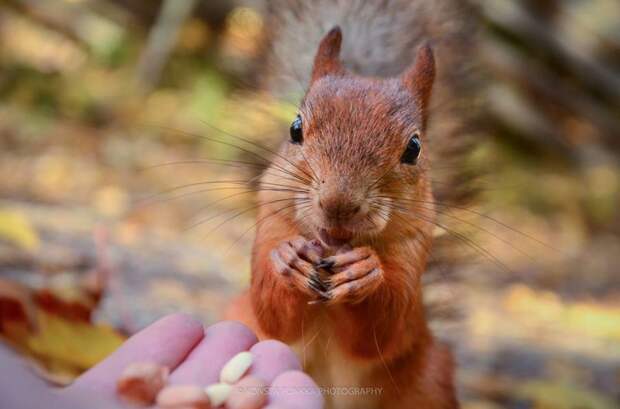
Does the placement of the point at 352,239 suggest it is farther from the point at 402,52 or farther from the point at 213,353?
the point at 402,52

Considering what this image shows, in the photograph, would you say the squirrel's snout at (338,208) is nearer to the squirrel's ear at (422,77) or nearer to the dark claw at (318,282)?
the dark claw at (318,282)

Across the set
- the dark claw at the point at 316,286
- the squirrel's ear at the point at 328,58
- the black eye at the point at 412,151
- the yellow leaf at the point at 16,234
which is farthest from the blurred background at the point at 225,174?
the dark claw at the point at 316,286

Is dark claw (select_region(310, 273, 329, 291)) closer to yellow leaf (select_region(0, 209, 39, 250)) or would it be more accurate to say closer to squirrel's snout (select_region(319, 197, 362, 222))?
squirrel's snout (select_region(319, 197, 362, 222))

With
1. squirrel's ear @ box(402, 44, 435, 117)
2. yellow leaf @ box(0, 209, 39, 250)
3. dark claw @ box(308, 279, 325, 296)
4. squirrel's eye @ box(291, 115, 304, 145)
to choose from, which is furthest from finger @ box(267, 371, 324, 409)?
yellow leaf @ box(0, 209, 39, 250)

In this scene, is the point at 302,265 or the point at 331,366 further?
the point at 331,366

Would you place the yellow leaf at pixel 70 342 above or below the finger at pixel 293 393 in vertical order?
below

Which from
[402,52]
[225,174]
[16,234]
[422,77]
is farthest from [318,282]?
[225,174]
